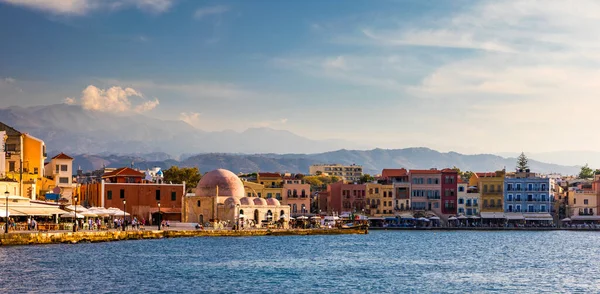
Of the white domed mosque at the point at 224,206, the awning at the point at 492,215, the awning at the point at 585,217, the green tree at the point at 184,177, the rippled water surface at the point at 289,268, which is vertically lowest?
the rippled water surface at the point at 289,268

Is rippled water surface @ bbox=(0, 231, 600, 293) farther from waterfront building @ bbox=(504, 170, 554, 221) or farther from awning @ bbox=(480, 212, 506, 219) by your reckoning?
waterfront building @ bbox=(504, 170, 554, 221)

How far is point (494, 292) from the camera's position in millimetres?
43344

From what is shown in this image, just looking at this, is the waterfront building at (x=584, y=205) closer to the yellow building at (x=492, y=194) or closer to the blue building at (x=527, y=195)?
the blue building at (x=527, y=195)

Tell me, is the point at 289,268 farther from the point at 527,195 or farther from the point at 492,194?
the point at 527,195

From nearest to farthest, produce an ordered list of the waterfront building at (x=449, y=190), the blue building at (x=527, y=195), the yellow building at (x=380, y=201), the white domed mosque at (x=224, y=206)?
the white domed mosque at (x=224, y=206), the waterfront building at (x=449, y=190), the blue building at (x=527, y=195), the yellow building at (x=380, y=201)

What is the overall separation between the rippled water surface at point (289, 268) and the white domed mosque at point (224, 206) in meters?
16.2

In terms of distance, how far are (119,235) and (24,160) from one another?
76.3 ft

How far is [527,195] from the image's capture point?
120438mm

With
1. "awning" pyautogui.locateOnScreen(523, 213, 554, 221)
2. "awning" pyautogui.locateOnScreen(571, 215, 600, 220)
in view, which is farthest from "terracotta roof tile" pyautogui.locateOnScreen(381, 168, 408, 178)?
"awning" pyautogui.locateOnScreen(571, 215, 600, 220)

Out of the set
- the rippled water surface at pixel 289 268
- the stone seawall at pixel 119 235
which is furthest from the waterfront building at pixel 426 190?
the rippled water surface at pixel 289 268

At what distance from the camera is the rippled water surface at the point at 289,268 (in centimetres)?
4406

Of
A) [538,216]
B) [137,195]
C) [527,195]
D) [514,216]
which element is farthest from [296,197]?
[538,216]

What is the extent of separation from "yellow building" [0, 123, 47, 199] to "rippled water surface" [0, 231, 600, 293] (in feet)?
60.3

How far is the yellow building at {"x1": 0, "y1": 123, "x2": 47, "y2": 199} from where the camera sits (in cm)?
8719
